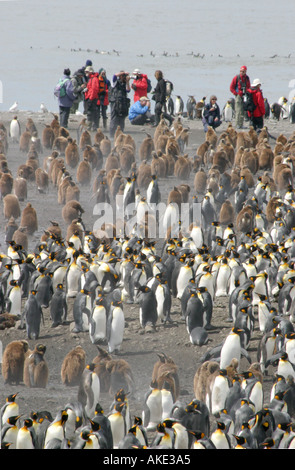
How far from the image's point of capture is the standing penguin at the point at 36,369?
25.5 ft

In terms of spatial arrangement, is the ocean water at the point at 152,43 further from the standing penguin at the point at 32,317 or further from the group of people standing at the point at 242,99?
the standing penguin at the point at 32,317

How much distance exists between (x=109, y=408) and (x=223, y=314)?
278 cm

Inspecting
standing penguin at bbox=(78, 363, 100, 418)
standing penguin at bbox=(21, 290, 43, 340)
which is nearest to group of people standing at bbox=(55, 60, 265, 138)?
standing penguin at bbox=(21, 290, 43, 340)

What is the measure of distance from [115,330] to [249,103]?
11.2 m

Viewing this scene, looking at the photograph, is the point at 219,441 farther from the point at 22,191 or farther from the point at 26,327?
the point at 22,191

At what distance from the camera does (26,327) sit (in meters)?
9.11

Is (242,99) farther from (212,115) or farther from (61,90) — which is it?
(61,90)

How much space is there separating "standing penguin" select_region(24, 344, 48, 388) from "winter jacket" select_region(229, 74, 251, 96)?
12336 mm

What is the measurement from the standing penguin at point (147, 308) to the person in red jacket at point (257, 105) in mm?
10378

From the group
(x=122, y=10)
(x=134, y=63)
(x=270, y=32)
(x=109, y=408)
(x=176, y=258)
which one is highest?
(x=122, y=10)

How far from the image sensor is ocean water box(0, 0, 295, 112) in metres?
39.2

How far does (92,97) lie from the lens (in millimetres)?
18453

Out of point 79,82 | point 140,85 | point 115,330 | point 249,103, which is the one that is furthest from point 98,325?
point 79,82

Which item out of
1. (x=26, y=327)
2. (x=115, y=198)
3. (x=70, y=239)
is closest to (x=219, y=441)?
(x=26, y=327)
